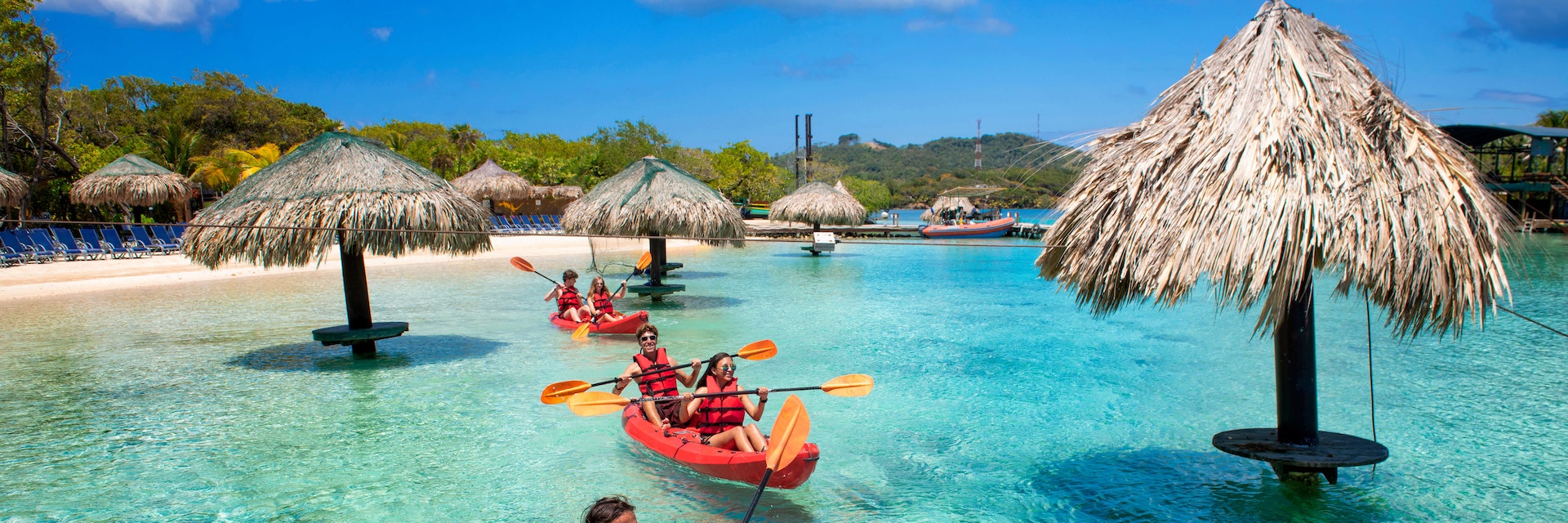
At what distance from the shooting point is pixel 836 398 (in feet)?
25.1

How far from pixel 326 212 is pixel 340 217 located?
132mm

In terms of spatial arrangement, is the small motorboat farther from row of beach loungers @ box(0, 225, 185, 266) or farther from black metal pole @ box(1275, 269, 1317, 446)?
black metal pole @ box(1275, 269, 1317, 446)

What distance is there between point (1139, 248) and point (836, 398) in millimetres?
3765

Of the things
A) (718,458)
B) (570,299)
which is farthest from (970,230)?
(718,458)

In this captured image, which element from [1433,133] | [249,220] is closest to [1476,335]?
[1433,133]

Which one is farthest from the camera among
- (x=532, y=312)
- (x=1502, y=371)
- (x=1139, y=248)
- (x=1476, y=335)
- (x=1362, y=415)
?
(x=532, y=312)

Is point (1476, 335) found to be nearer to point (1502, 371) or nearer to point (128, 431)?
point (1502, 371)

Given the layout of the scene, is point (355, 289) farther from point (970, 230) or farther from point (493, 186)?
point (970, 230)

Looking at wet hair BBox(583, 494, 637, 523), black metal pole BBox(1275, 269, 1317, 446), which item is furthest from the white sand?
wet hair BBox(583, 494, 637, 523)

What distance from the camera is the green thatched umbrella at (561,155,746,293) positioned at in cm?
1262

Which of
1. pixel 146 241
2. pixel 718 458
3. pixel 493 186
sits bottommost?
pixel 718 458

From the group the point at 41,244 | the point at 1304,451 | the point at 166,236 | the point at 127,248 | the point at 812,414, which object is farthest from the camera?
the point at 166,236

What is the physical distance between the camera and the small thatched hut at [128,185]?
2002 centimetres

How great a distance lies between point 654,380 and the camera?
596 cm
